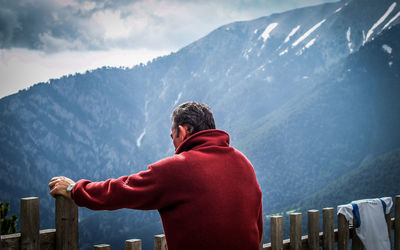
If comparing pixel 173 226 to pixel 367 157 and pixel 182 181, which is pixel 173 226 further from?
pixel 367 157

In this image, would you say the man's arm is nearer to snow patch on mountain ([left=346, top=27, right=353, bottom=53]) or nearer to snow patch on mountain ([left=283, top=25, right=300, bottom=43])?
snow patch on mountain ([left=346, top=27, right=353, bottom=53])

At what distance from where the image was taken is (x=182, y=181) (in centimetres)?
110

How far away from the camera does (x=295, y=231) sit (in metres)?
2.03

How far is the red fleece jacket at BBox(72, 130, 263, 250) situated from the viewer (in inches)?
43.5

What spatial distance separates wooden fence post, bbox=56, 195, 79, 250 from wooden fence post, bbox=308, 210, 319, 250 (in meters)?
1.38

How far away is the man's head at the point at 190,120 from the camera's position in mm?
1242

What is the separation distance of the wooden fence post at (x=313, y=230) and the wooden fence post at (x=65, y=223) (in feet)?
4.53

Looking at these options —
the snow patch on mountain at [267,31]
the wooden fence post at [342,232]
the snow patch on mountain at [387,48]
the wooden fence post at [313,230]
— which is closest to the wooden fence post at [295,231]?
the wooden fence post at [313,230]

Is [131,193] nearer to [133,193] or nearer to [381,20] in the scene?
[133,193]

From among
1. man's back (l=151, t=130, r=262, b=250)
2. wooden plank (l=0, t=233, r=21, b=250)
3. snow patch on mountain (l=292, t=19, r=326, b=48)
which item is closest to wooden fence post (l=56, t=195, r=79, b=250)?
wooden plank (l=0, t=233, r=21, b=250)

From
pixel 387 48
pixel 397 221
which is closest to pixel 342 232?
pixel 397 221

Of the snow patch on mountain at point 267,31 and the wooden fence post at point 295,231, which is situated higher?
the snow patch on mountain at point 267,31

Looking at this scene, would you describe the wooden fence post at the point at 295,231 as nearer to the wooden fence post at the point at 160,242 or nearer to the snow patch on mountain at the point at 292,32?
the wooden fence post at the point at 160,242

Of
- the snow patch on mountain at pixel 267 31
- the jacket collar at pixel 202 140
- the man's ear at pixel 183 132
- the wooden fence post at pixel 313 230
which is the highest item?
the snow patch on mountain at pixel 267 31
